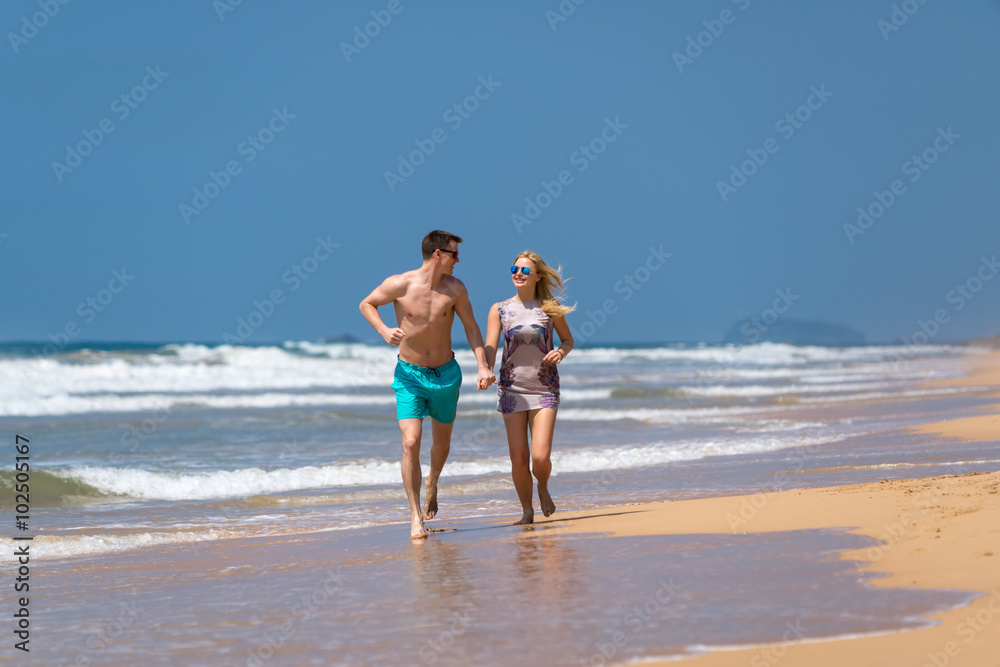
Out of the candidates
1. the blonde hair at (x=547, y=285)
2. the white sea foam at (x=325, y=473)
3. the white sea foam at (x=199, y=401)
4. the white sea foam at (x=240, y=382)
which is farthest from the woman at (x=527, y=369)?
the white sea foam at (x=240, y=382)

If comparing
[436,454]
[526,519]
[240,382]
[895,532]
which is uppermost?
[240,382]

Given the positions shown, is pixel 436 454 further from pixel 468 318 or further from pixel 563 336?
pixel 563 336

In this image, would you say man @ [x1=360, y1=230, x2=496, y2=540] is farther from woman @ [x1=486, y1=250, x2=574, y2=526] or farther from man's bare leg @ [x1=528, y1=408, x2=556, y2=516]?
man's bare leg @ [x1=528, y1=408, x2=556, y2=516]

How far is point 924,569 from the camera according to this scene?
4348 millimetres

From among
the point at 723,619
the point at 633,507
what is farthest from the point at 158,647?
the point at 633,507

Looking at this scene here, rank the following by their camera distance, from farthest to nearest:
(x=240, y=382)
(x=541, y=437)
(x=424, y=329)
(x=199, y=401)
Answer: (x=240, y=382), (x=199, y=401), (x=541, y=437), (x=424, y=329)

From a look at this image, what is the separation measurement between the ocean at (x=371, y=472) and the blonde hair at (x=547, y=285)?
1.66 metres

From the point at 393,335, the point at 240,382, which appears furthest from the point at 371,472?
the point at 240,382

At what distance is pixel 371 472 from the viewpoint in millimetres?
10562

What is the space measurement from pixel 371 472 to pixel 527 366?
4.41 m

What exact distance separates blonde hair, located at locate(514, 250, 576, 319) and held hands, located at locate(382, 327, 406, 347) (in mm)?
1056

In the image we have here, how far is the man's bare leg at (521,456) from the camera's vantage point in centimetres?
667

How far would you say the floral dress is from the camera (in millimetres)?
6656

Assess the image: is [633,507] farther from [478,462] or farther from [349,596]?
[478,462]
